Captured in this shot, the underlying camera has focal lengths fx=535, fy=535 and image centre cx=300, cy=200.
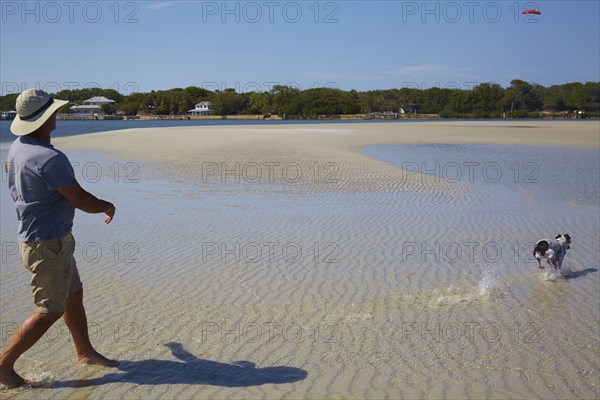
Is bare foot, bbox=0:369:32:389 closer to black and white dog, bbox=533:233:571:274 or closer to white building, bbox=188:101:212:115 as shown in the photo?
black and white dog, bbox=533:233:571:274

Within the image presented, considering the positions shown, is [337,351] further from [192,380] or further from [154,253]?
[154,253]

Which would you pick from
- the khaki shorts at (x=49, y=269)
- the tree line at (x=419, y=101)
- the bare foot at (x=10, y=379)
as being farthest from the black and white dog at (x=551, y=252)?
the tree line at (x=419, y=101)

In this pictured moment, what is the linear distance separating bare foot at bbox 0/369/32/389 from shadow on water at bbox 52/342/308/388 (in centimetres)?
27

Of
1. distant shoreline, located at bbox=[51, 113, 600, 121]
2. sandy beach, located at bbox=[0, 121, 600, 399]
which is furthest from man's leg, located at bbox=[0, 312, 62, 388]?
distant shoreline, located at bbox=[51, 113, 600, 121]

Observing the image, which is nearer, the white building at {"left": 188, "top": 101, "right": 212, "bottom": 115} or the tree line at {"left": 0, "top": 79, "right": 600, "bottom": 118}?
the tree line at {"left": 0, "top": 79, "right": 600, "bottom": 118}

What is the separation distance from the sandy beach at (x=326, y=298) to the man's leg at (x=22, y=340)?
0.12m

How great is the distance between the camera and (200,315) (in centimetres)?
580

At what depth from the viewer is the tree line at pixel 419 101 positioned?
427ft

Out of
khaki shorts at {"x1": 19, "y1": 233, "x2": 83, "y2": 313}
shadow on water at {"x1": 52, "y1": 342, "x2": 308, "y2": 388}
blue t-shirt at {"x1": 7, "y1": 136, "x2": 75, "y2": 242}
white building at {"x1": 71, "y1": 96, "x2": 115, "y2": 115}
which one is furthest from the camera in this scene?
white building at {"x1": 71, "y1": 96, "x2": 115, "y2": 115}

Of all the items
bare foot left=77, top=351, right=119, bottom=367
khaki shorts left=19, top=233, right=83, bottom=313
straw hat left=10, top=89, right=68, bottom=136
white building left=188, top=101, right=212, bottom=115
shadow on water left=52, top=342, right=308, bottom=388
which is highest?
white building left=188, top=101, right=212, bottom=115

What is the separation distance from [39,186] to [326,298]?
3572 millimetres

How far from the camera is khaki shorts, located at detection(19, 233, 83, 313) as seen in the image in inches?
154

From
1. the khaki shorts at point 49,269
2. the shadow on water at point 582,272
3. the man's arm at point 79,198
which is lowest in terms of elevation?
the shadow on water at point 582,272

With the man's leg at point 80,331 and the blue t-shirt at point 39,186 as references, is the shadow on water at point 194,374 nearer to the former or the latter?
the man's leg at point 80,331
